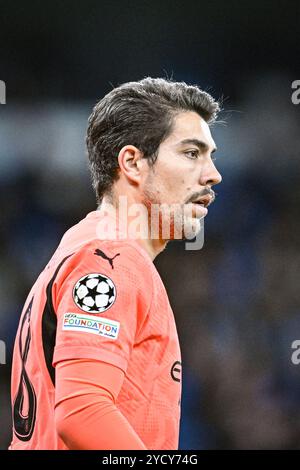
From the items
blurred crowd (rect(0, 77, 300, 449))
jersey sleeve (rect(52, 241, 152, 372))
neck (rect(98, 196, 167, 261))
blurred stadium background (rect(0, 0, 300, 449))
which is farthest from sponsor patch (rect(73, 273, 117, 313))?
blurred stadium background (rect(0, 0, 300, 449))

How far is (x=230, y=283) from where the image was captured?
17.3ft

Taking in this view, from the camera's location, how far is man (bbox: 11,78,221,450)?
1704 mm

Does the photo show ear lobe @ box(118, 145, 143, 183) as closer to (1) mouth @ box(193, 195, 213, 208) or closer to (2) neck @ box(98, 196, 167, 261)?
(2) neck @ box(98, 196, 167, 261)

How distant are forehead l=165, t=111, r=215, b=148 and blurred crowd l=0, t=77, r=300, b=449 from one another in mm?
2960

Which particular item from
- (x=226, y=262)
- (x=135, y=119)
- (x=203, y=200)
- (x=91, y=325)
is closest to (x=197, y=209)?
(x=203, y=200)

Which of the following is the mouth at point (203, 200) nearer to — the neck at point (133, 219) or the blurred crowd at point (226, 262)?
the neck at point (133, 219)

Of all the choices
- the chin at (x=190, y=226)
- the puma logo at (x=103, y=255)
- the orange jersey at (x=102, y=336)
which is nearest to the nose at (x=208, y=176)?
the chin at (x=190, y=226)

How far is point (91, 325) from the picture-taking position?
175cm

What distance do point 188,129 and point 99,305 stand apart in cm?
80

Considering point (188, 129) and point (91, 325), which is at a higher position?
point (188, 129)

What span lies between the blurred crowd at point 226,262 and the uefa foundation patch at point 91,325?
3201 mm

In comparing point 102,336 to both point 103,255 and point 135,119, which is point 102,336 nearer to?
point 103,255

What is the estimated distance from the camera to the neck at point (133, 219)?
2145 millimetres

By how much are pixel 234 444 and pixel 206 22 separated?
3.24 m
